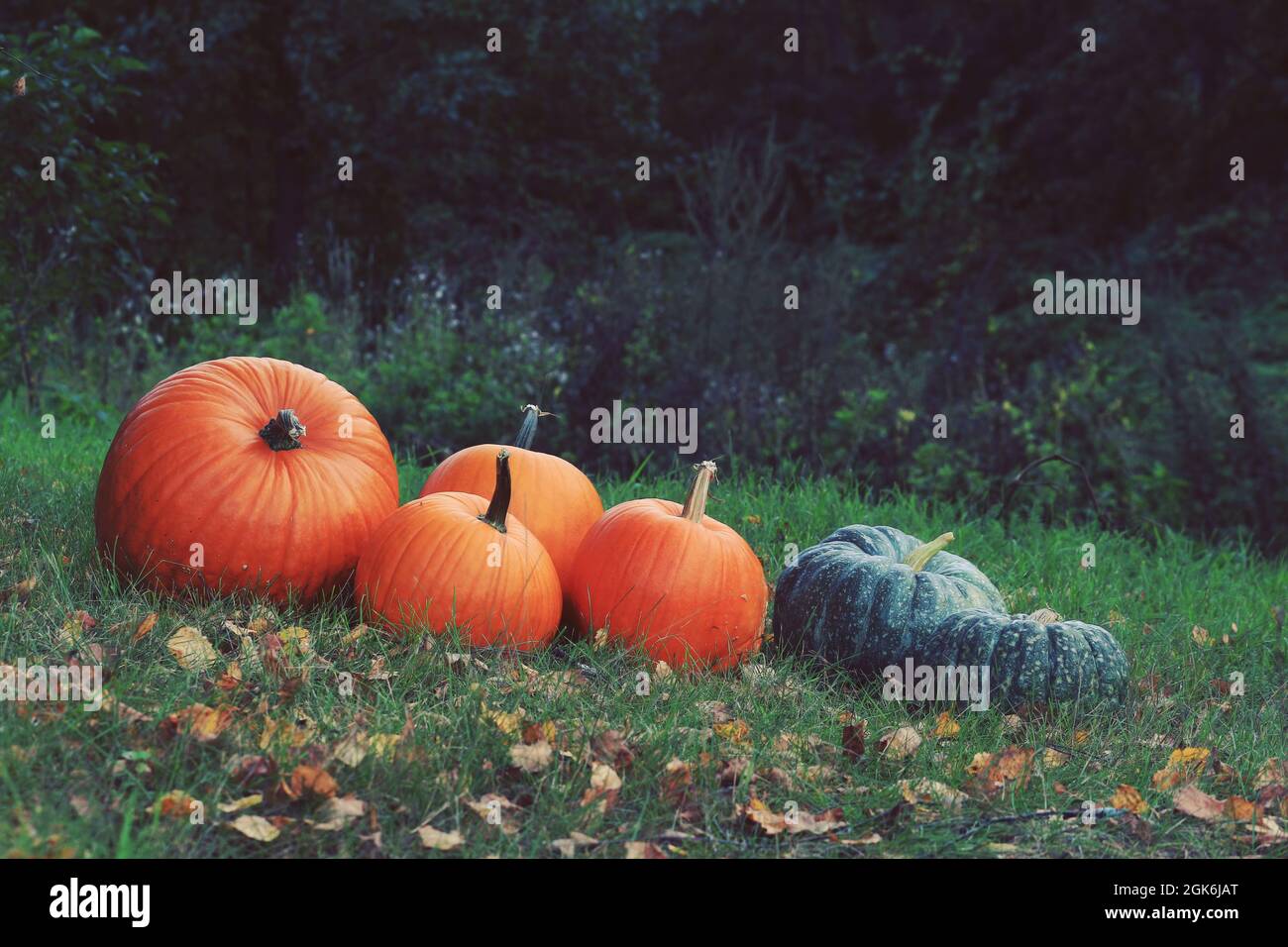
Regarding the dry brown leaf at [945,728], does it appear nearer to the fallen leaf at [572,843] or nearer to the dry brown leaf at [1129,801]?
the dry brown leaf at [1129,801]

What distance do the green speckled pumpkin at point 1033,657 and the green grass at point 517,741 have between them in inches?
3.6

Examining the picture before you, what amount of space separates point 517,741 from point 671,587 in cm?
100

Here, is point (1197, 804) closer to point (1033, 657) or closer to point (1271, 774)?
point (1271, 774)

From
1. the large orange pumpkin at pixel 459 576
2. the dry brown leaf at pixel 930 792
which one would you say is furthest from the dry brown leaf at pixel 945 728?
the large orange pumpkin at pixel 459 576

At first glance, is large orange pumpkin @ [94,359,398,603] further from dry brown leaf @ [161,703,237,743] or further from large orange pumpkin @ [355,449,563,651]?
dry brown leaf @ [161,703,237,743]

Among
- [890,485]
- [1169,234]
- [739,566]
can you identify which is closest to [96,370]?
[890,485]

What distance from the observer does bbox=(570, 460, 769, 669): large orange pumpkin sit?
152 inches

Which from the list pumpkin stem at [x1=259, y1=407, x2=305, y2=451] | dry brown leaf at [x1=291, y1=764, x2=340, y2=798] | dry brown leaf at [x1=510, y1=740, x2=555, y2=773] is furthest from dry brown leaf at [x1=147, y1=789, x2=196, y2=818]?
pumpkin stem at [x1=259, y1=407, x2=305, y2=451]

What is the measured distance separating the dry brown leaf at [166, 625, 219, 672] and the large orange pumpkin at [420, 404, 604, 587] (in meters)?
1.06

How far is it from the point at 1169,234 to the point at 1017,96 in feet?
8.33

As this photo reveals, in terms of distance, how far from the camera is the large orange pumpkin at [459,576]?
368 centimetres

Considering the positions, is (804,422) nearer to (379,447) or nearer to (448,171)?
(379,447)
